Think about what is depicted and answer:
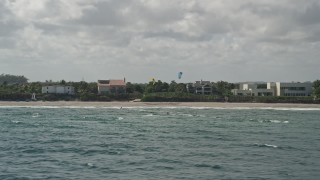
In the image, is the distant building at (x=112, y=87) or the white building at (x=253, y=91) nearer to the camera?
the white building at (x=253, y=91)

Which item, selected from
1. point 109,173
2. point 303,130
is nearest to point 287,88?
point 303,130

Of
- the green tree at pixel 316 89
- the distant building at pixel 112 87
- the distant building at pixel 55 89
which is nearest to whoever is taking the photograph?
the green tree at pixel 316 89

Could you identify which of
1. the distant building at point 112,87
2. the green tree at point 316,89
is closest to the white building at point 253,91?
the green tree at point 316,89

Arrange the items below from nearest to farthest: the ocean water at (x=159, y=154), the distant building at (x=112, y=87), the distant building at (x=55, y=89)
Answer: the ocean water at (x=159, y=154), the distant building at (x=55, y=89), the distant building at (x=112, y=87)

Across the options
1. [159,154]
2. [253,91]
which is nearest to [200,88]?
[253,91]

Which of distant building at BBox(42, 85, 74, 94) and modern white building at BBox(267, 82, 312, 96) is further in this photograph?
distant building at BBox(42, 85, 74, 94)

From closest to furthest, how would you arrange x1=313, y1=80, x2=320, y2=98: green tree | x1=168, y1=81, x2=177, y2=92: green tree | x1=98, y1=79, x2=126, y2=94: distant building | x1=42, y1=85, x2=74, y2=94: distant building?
1. x1=313, y1=80, x2=320, y2=98: green tree
2. x1=42, y1=85, x2=74, y2=94: distant building
3. x1=98, y1=79, x2=126, y2=94: distant building
4. x1=168, y1=81, x2=177, y2=92: green tree

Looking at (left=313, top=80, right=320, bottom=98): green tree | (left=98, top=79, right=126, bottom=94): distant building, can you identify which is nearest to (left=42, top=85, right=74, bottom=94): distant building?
(left=98, top=79, right=126, bottom=94): distant building

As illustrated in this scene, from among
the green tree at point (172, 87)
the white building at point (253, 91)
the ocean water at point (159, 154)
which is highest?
the green tree at point (172, 87)

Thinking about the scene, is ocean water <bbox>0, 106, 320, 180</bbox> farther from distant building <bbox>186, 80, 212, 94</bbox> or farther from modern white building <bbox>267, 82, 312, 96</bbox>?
distant building <bbox>186, 80, 212, 94</bbox>

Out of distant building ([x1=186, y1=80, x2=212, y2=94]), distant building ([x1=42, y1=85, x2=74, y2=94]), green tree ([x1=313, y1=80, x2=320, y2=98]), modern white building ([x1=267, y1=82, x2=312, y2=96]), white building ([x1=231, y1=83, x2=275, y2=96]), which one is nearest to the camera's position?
green tree ([x1=313, y1=80, x2=320, y2=98])

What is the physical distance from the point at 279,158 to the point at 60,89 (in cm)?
12784

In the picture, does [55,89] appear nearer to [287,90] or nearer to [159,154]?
[287,90]

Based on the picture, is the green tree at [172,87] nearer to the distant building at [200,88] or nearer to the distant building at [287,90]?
the distant building at [200,88]
